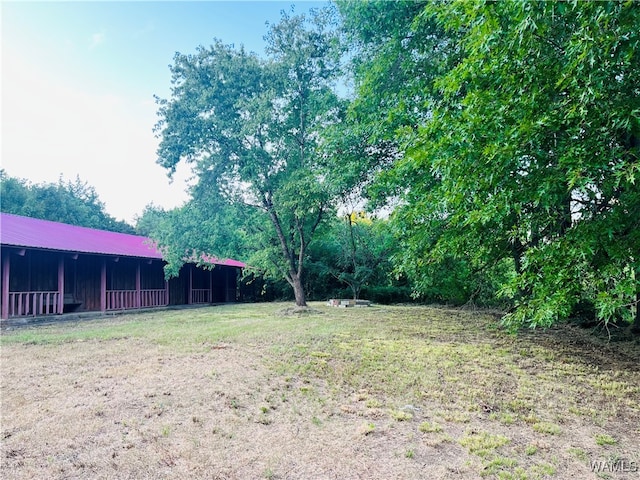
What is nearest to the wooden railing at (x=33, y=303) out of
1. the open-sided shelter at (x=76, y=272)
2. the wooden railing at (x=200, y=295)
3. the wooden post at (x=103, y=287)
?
the open-sided shelter at (x=76, y=272)

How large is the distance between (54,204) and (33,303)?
20846 mm

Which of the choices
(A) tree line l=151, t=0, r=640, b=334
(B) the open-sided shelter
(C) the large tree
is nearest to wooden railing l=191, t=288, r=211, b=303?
Result: (B) the open-sided shelter

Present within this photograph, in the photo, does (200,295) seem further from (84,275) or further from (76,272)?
(76,272)

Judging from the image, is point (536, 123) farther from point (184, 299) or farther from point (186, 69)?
point (184, 299)

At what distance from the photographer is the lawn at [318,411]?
8.69ft

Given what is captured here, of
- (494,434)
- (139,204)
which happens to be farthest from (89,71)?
(139,204)

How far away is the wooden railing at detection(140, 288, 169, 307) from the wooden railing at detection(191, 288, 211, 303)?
83.1 inches

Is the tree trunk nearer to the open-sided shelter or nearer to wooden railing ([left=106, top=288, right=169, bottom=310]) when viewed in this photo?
the open-sided shelter

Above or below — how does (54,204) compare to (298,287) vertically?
above

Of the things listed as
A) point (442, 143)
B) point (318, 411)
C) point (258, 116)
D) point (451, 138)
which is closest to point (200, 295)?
point (258, 116)

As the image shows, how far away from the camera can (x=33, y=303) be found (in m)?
11.3

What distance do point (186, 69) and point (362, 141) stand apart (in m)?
7.65

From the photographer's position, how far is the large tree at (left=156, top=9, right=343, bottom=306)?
484 inches

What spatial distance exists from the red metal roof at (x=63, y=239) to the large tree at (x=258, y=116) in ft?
8.98
